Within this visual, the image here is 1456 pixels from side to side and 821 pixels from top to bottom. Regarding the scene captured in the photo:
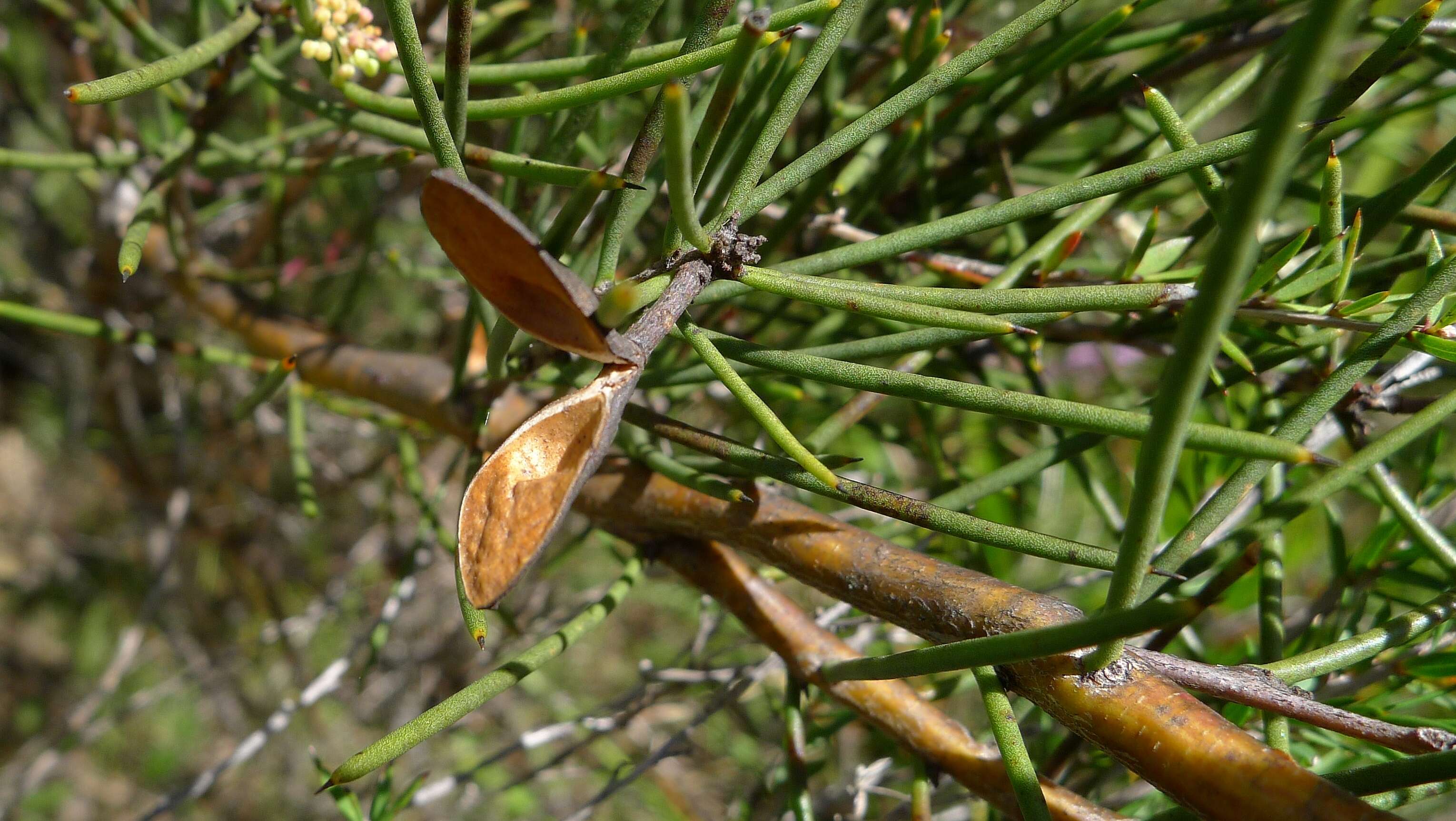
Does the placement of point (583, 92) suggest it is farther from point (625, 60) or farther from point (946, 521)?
point (946, 521)

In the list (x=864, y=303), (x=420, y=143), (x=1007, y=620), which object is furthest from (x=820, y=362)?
(x=420, y=143)

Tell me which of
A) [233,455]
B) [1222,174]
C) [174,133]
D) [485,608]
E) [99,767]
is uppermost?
[1222,174]

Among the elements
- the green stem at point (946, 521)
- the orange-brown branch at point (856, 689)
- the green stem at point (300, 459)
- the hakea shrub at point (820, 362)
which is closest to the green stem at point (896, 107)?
the hakea shrub at point (820, 362)

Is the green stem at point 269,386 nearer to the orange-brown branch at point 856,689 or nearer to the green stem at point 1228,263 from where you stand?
the orange-brown branch at point 856,689

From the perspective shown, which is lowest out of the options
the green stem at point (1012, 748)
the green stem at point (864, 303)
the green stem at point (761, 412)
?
the green stem at point (1012, 748)

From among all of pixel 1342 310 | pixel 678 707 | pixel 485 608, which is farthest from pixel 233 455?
pixel 1342 310

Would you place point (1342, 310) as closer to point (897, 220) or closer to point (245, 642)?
point (897, 220)

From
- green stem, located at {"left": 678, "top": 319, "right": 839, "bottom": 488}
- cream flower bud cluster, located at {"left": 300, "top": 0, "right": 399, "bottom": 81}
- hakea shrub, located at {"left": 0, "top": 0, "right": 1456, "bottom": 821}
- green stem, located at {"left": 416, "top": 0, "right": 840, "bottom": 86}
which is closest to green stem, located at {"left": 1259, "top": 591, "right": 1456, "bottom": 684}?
hakea shrub, located at {"left": 0, "top": 0, "right": 1456, "bottom": 821}
